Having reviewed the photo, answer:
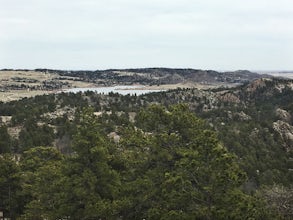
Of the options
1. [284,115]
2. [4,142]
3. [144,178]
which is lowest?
[4,142]

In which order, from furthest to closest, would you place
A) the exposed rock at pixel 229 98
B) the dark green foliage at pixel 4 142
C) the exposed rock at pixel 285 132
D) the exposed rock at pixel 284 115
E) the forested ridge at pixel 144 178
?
1. the exposed rock at pixel 229 98
2. the exposed rock at pixel 284 115
3. the exposed rock at pixel 285 132
4. the dark green foliage at pixel 4 142
5. the forested ridge at pixel 144 178

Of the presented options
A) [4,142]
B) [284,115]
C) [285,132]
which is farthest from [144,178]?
[284,115]

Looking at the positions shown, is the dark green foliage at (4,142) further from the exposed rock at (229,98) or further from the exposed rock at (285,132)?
the exposed rock at (229,98)

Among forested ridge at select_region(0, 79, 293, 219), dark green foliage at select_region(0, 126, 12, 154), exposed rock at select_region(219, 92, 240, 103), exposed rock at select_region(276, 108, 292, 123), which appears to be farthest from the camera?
exposed rock at select_region(219, 92, 240, 103)

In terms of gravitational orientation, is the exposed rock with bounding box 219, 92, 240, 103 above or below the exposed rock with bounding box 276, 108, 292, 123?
above

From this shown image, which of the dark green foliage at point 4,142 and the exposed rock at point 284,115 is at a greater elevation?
the exposed rock at point 284,115

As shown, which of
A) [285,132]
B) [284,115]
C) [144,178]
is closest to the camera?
[144,178]

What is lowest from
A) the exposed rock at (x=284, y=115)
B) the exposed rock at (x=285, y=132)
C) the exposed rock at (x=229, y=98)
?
the exposed rock at (x=285, y=132)

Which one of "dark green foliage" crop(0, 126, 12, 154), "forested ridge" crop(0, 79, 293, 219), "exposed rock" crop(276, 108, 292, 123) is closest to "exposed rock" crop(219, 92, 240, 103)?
"exposed rock" crop(276, 108, 292, 123)

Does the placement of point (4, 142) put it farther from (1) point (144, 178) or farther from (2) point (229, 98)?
(2) point (229, 98)

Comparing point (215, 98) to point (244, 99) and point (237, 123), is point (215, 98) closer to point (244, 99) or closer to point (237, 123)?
point (244, 99)

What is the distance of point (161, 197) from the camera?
77.7ft

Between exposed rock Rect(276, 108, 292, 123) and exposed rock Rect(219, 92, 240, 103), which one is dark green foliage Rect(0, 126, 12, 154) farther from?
exposed rock Rect(219, 92, 240, 103)

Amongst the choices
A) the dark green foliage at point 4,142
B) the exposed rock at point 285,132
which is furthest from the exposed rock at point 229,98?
the dark green foliage at point 4,142
